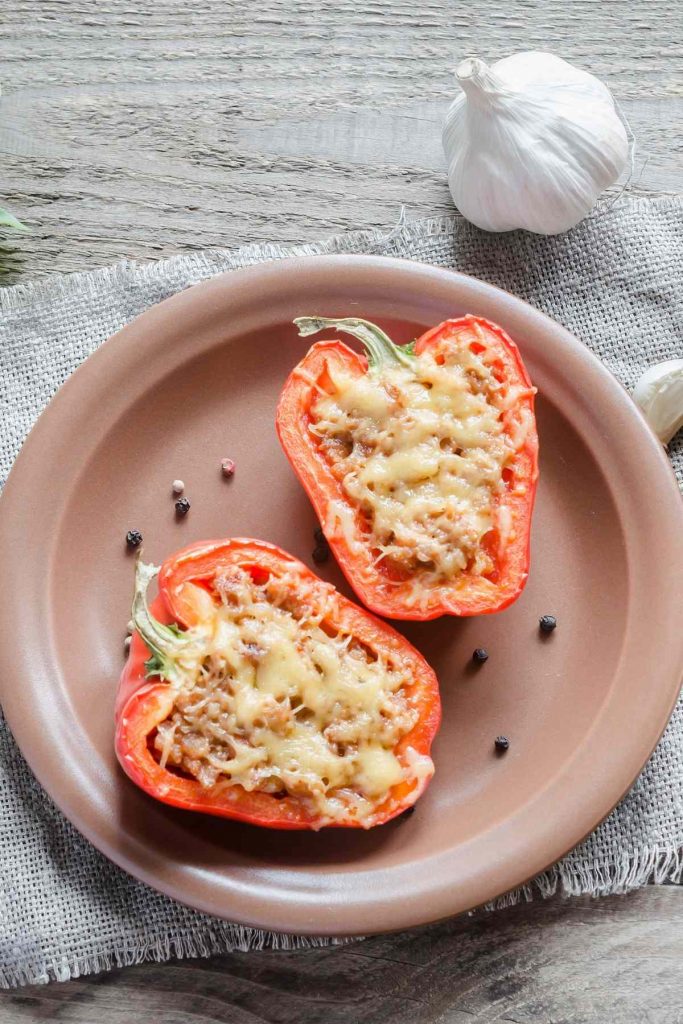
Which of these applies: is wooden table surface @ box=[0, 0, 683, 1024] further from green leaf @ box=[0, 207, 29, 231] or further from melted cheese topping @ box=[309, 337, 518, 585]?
melted cheese topping @ box=[309, 337, 518, 585]

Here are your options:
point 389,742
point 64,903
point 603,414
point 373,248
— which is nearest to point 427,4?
point 373,248

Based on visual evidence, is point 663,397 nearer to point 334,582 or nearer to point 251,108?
point 334,582

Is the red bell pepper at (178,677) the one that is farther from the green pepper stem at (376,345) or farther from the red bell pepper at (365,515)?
the green pepper stem at (376,345)

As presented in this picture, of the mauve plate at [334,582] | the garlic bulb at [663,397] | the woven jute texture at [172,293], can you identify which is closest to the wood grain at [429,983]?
the woven jute texture at [172,293]

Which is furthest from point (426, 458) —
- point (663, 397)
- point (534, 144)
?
point (534, 144)

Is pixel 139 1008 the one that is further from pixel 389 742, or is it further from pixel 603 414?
pixel 603 414

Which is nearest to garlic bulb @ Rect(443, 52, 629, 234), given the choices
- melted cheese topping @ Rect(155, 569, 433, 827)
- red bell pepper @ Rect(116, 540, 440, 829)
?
red bell pepper @ Rect(116, 540, 440, 829)
